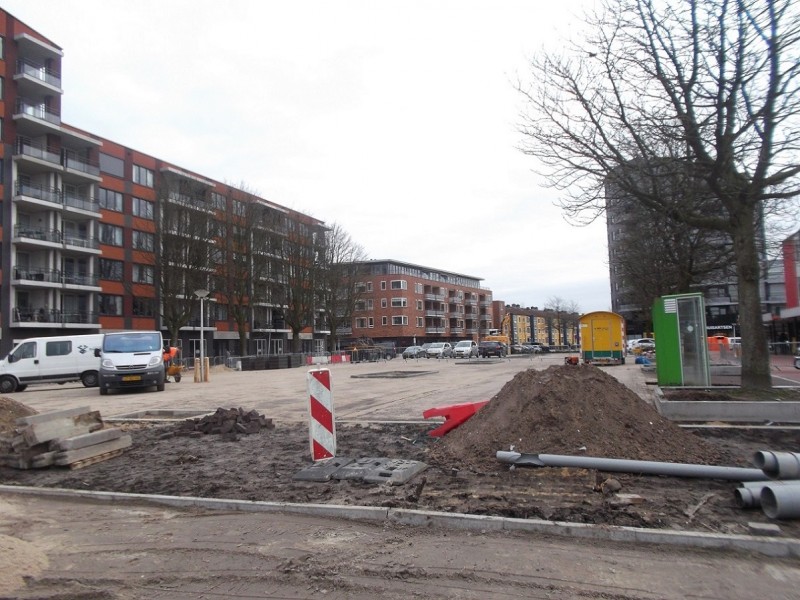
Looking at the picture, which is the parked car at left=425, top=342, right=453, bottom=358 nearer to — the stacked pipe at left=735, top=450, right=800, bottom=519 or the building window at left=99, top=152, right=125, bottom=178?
the building window at left=99, top=152, right=125, bottom=178

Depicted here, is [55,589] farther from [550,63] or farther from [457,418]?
[550,63]

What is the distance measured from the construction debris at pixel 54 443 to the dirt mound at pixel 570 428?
470 centimetres

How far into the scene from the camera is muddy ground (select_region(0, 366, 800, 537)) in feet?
16.1

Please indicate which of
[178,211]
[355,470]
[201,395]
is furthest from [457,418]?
[178,211]

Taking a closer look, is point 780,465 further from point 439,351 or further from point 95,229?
point 439,351

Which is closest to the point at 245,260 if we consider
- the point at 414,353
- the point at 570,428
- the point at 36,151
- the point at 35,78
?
the point at 36,151

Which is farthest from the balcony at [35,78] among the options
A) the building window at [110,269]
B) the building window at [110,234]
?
the building window at [110,269]

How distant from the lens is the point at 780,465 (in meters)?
5.09

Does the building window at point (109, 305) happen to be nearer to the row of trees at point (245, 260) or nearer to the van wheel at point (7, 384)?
the row of trees at point (245, 260)

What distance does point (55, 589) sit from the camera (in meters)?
3.67

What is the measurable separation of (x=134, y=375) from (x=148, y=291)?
107 ft

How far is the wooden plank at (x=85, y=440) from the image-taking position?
714cm

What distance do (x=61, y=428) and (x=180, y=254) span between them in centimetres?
3852

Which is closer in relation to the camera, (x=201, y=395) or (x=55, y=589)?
(x=55, y=589)
